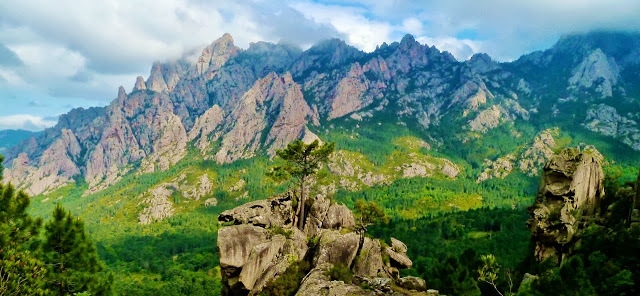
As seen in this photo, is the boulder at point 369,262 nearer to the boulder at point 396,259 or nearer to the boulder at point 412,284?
the boulder at point 412,284

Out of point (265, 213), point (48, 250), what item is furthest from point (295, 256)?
point (48, 250)

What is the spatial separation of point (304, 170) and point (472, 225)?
494 ft

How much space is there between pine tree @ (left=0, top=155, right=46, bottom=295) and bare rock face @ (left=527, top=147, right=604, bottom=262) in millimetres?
53809

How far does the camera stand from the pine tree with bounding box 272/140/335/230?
191 ft

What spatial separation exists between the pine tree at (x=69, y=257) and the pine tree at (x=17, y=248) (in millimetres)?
2271

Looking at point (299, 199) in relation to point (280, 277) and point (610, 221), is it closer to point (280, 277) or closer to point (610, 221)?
point (280, 277)

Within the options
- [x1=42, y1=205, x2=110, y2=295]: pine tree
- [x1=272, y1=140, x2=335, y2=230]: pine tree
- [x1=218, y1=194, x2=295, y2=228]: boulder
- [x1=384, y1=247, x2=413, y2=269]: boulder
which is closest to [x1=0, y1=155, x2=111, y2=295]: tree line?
[x1=42, y1=205, x2=110, y2=295]: pine tree

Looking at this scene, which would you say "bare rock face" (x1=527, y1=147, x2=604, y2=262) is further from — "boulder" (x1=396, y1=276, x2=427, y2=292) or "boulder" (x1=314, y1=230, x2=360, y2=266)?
"boulder" (x1=314, y1=230, x2=360, y2=266)

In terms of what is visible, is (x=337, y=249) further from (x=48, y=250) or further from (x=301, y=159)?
(x=48, y=250)

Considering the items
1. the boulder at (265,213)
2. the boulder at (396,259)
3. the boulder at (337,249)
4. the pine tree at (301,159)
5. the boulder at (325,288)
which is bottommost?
the boulder at (396,259)

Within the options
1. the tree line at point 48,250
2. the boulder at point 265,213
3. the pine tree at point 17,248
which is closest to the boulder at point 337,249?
the boulder at point 265,213

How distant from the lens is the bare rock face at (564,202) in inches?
2060

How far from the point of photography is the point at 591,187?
56.3 metres

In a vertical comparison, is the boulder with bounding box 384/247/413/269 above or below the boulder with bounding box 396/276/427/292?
below
